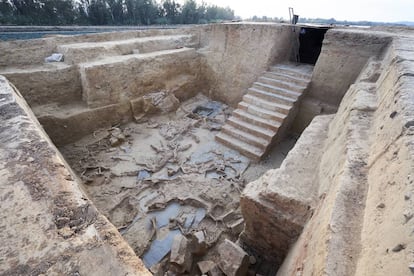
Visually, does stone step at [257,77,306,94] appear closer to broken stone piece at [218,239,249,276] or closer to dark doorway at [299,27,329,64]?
dark doorway at [299,27,329,64]

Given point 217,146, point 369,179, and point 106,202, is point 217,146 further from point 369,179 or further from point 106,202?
point 369,179

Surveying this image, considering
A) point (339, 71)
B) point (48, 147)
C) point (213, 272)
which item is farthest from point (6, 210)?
point (339, 71)

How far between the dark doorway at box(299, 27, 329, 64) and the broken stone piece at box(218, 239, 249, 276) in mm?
6458

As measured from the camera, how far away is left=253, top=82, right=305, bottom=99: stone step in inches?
211

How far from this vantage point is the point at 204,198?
154 inches

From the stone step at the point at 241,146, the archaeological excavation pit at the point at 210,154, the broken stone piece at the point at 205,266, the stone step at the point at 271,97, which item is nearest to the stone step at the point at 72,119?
the archaeological excavation pit at the point at 210,154

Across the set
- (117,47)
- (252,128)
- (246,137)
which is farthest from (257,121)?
(117,47)

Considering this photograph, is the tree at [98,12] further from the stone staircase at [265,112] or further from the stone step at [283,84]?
the stone staircase at [265,112]

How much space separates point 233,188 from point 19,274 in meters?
3.34

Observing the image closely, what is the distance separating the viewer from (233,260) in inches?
99.0

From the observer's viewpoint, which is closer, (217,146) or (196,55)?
(217,146)

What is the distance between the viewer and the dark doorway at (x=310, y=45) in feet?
22.9

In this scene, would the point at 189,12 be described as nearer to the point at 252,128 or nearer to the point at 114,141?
the point at 252,128

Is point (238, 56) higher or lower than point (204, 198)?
higher
